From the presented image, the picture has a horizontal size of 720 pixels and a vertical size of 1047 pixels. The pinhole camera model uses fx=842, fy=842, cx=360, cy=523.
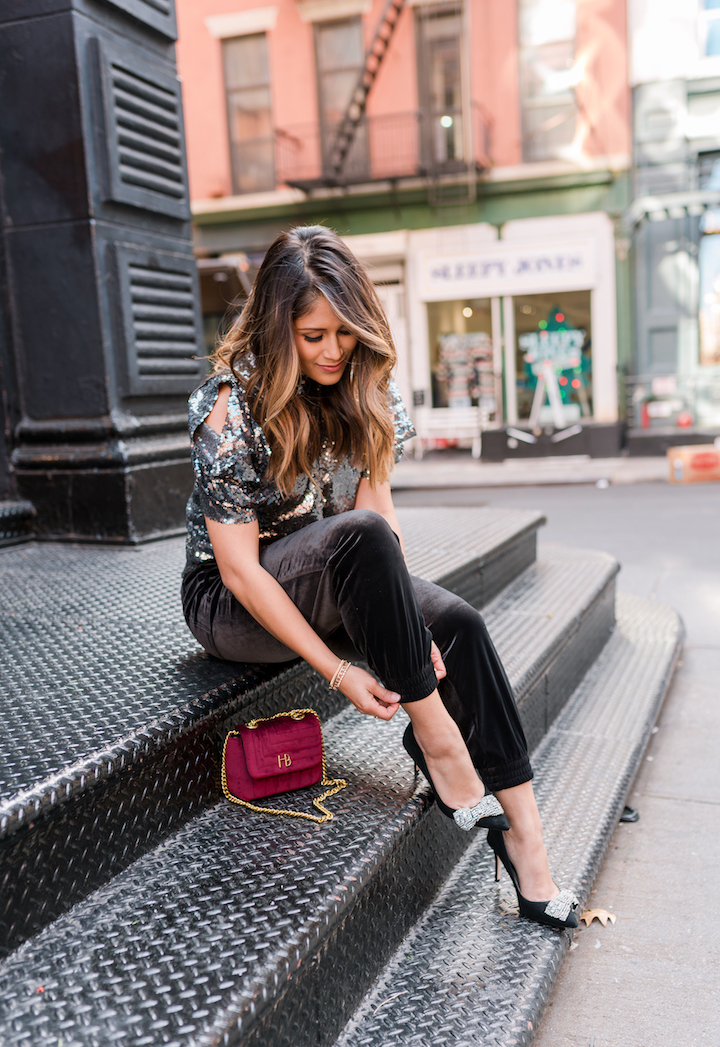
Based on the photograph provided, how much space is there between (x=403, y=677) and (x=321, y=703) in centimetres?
61

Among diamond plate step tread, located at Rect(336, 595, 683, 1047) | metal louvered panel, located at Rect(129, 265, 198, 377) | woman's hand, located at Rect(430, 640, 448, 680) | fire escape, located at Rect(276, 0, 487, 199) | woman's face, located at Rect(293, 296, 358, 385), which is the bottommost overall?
diamond plate step tread, located at Rect(336, 595, 683, 1047)

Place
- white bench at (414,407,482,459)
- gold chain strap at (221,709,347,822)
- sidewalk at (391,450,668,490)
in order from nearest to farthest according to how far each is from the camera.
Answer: gold chain strap at (221,709,347,822) < sidewalk at (391,450,668,490) < white bench at (414,407,482,459)

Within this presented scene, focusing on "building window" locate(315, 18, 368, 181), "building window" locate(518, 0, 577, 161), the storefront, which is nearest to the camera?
"building window" locate(518, 0, 577, 161)

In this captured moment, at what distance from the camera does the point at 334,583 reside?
1767mm

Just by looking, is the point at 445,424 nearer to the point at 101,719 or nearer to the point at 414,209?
the point at 414,209

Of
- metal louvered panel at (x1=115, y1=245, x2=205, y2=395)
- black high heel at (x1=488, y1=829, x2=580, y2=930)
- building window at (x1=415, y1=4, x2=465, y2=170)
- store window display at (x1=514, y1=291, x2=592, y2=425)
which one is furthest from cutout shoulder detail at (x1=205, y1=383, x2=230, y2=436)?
building window at (x1=415, y1=4, x2=465, y2=170)

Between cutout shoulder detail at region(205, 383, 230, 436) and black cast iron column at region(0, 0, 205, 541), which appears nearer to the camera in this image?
cutout shoulder detail at region(205, 383, 230, 436)

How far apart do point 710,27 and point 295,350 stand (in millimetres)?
13502

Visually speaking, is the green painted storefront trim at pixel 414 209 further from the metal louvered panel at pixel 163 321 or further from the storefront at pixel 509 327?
the metal louvered panel at pixel 163 321

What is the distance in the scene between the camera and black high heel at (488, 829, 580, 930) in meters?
1.74

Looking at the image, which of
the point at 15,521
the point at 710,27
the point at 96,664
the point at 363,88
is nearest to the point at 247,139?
the point at 363,88

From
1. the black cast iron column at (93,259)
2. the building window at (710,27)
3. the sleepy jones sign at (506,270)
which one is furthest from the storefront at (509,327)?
the black cast iron column at (93,259)

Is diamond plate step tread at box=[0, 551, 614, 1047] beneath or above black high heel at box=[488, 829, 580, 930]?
above

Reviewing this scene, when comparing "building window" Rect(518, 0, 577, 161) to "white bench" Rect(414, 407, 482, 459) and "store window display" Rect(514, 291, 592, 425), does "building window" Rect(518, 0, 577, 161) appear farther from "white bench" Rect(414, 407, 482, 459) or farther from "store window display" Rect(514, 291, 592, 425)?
"white bench" Rect(414, 407, 482, 459)
